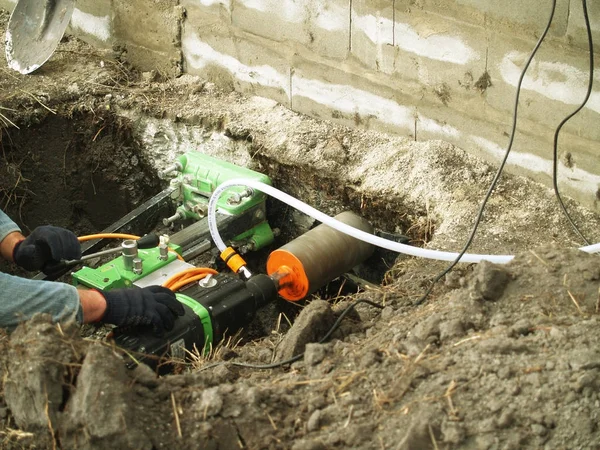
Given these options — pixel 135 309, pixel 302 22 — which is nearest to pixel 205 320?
pixel 135 309

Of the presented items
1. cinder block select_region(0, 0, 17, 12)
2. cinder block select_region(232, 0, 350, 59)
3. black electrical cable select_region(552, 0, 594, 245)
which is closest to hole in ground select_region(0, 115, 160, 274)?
cinder block select_region(232, 0, 350, 59)

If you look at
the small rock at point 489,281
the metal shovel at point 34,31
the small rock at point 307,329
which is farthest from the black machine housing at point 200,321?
the metal shovel at point 34,31

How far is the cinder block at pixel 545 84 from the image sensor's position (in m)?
A: 2.90

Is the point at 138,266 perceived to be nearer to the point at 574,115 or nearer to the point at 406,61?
the point at 406,61

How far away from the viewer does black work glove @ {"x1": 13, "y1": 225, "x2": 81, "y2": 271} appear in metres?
2.92

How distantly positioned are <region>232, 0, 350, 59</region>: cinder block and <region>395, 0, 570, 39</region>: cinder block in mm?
374

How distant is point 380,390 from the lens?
205 centimetres

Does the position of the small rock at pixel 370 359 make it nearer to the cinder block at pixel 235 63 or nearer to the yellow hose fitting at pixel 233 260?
the yellow hose fitting at pixel 233 260

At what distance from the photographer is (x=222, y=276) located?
308 cm

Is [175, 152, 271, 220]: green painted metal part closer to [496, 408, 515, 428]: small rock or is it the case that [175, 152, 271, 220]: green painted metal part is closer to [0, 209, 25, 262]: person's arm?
[0, 209, 25, 262]: person's arm

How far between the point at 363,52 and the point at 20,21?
2052mm

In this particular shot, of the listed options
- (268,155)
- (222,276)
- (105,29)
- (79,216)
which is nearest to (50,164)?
(79,216)

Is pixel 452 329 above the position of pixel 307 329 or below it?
above

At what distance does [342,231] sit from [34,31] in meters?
2.38
